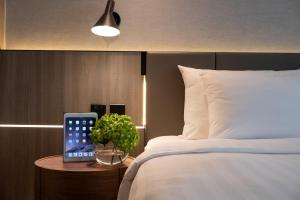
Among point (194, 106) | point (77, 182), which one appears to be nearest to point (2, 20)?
point (77, 182)

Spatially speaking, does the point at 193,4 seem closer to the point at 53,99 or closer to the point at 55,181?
the point at 53,99

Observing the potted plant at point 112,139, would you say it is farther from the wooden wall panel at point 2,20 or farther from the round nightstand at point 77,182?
the wooden wall panel at point 2,20

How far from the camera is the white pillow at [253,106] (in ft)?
5.12

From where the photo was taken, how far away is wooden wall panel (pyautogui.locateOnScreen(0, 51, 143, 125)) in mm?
1878

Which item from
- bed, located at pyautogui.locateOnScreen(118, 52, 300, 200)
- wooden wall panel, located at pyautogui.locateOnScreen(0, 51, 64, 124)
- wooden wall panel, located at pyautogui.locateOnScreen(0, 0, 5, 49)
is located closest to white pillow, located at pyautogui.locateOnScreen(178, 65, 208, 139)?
bed, located at pyautogui.locateOnScreen(118, 52, 300, 200)

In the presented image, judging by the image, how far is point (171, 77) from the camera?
193 cm

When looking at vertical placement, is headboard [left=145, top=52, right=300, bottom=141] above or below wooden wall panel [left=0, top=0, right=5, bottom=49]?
below

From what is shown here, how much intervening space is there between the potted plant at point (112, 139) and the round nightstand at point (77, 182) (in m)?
0.07

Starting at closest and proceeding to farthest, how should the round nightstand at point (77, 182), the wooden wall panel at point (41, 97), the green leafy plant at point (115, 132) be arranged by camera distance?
the round nightstand at point (77, 182), the green leafy plant at point (115, 132), the wooden wall panel at point (41, 97)

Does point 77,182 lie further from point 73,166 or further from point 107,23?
point 107,23

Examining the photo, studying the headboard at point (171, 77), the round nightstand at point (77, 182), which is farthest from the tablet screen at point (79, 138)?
the headboard at point (171, 77)

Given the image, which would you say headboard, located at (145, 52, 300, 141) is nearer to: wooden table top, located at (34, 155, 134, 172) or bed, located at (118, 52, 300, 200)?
bed, located at (118, 52, 300, 200)

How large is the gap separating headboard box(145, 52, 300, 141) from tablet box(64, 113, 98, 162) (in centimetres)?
39

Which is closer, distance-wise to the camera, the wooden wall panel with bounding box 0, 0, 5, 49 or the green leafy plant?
the green leafy plant
